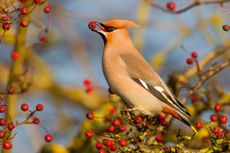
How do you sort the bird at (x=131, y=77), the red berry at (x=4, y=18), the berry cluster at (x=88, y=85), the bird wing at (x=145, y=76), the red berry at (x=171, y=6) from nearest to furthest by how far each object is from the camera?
the red berry at (x=4, y=18) → the bird at (x=131, y=77) → the bird wing at (x=145, y=76) → the red berry at (x=171, y=6) → the berry cluster at (x=88, y=85)

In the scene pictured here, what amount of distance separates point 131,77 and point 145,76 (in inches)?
4.2

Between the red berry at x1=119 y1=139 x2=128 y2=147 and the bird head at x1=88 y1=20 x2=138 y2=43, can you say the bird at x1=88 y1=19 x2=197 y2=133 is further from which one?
the red berry at x1=119 y1=139 x2=128 y2=147

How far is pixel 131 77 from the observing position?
482 cm

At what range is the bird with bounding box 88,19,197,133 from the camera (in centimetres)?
450

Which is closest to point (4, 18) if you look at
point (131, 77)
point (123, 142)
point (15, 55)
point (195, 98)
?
point (123, 142)

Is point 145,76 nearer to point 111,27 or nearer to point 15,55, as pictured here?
point 111,27

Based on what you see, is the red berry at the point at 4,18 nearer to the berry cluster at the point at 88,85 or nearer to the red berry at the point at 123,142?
the red berry at the point at 123,142

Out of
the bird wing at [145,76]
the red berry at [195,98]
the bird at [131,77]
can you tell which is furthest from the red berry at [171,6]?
the red berry at [195,98]

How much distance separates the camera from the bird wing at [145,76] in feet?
15.3

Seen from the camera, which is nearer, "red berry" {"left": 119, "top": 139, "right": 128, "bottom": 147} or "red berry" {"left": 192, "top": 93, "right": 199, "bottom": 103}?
"red berry" {"left": 119, "top": 139, "right": 128, "bottom": 147}

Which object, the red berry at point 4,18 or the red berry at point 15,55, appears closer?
the red berry at point 4,18

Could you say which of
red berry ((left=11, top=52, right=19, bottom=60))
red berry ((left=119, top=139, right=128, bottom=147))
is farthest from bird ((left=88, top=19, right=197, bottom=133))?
red berry ((left=119, top=139, right=128, bottom=147))

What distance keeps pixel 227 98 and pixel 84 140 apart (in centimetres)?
115

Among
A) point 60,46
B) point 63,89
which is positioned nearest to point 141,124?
point 63,89
